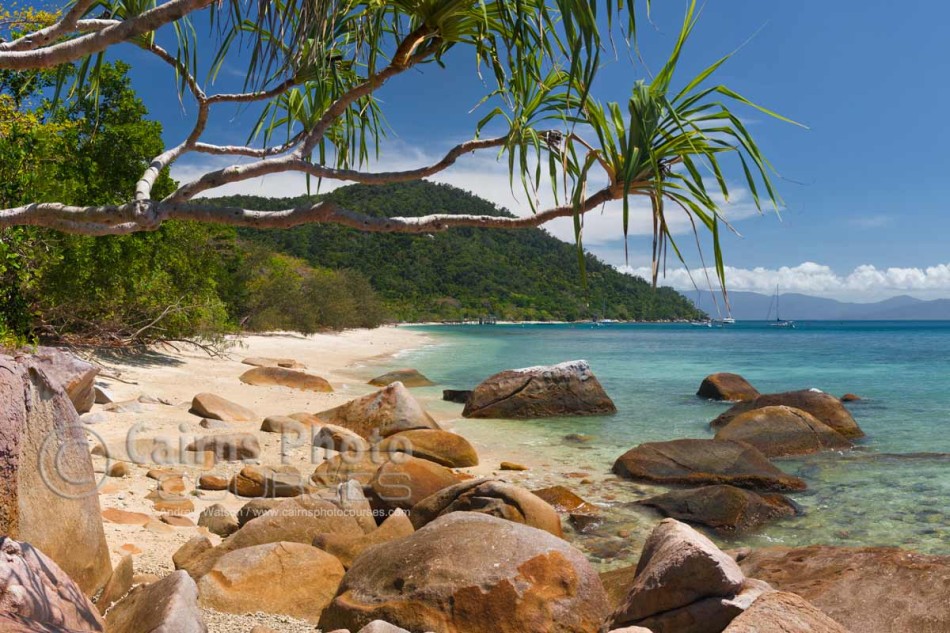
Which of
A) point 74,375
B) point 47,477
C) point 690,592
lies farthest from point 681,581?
point 74,375

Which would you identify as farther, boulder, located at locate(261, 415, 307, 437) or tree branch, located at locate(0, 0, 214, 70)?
boulder, located at locate(261, 415, 307, 437)

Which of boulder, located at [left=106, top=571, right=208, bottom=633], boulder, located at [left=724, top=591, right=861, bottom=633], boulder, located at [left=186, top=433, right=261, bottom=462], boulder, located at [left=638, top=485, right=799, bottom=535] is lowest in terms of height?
boulder, located at [left=638, top=485, right=799, bottom=535]

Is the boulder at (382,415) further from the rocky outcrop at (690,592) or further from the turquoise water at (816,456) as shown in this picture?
the rocky outcrop at (690,592)

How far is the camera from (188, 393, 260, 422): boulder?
8.38 m

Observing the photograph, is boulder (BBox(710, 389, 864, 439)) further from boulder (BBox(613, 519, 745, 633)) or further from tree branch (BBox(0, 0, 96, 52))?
tree branch (BBox(0, 0, 96, 52))

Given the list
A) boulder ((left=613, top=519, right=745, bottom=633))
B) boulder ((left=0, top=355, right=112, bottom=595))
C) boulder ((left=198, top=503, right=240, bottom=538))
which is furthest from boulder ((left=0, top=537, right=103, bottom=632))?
boulder ((left=613, top=519, right=745, bottom=633))

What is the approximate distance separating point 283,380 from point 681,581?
11335 millimetres

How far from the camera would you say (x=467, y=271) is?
104 metres

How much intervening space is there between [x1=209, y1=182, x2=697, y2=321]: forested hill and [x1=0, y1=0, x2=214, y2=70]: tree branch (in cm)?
8129

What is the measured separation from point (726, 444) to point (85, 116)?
1266cm

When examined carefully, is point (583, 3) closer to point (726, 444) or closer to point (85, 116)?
point (726, 444)

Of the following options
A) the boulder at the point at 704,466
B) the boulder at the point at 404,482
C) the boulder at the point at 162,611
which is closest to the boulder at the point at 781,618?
the boulder at the point at 162,611

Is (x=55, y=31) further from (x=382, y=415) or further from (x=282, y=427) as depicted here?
(x=382, y=415)

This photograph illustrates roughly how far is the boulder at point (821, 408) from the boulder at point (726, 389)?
12.6ft
